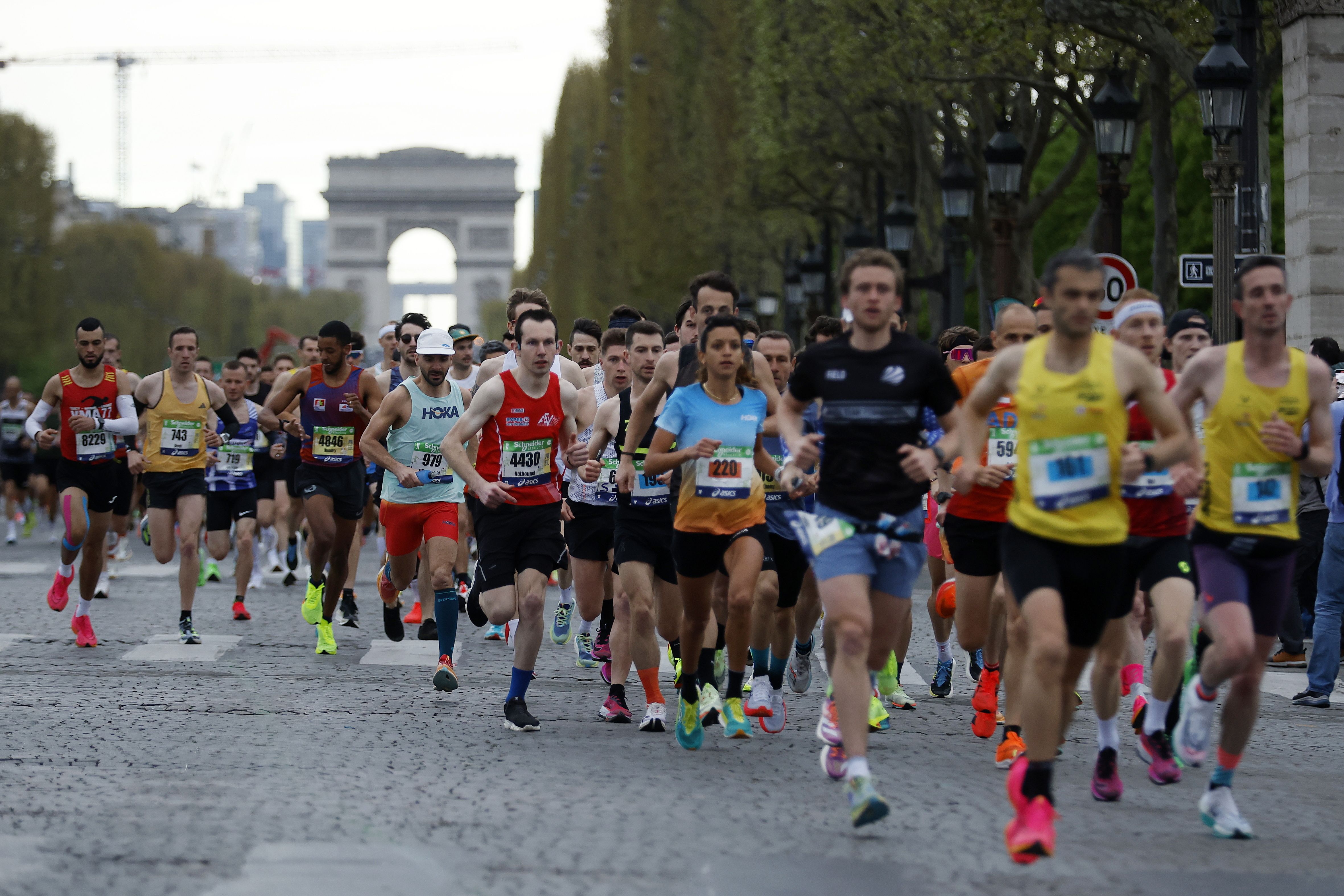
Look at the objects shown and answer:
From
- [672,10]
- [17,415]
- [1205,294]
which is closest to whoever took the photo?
[17,415]

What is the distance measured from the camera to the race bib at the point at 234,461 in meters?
15.9

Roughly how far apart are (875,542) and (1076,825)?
3.71 feet

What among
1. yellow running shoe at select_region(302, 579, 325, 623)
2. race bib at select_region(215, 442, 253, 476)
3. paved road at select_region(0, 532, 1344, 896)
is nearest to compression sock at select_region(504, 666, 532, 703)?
paved road at select_region(0, 532, 1344, 896)

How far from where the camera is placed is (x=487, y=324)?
127625mm

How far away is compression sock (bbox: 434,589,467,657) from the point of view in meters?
10.4

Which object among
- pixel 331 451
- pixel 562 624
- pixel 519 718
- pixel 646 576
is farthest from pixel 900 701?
pixel 331 451

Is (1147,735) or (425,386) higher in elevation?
(425,386)

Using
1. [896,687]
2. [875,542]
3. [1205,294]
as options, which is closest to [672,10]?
[1205,294]

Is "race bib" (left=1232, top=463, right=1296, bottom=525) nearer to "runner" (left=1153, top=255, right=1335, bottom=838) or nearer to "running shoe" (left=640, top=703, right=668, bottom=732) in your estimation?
"runner" (left=1153, top=255, right=1335, bottom=838)

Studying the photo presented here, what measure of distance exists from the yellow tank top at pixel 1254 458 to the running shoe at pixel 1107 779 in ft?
3.00

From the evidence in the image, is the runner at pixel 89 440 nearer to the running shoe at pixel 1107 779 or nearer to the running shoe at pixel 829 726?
the running shoe at pixel 829 726

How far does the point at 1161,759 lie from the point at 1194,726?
328mm

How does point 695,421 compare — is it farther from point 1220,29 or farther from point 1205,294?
point 1205,294

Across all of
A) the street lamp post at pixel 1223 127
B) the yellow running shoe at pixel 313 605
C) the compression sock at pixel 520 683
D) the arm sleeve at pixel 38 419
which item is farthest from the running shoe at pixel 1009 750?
the arm sleeve at pixel 38 419
